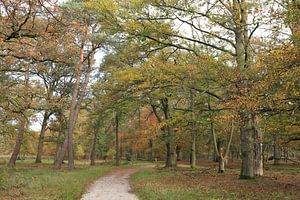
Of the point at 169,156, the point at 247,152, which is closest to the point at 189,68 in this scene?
the point at 247,152

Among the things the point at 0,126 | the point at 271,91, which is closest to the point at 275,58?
the point at 271,91

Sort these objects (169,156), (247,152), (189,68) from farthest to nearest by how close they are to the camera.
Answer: (169,156)
(247,152)
(189,68)

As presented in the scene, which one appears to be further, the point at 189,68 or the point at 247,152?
the point at 247,152

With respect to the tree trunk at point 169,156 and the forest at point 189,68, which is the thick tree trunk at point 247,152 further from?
the tree trunk at point 169,156

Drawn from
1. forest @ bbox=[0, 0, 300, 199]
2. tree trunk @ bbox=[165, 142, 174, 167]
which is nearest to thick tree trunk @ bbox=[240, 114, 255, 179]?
forest @ bbox=[0, 0, 300, 199]

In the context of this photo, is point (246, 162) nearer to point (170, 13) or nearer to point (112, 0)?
point (170, 13)

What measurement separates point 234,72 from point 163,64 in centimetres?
410

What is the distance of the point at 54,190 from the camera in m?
12.6

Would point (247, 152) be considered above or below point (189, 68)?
below

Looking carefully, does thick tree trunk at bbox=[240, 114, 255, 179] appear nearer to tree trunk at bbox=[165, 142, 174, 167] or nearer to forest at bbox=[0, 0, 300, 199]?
forest at bbox=[0, 0, 300, 199]

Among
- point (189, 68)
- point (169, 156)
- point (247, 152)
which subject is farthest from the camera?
point (169, 156)

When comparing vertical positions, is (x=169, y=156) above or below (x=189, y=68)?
below

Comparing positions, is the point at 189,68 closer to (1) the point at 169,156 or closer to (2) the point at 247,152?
(2) the point at 247,152

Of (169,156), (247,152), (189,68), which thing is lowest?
(169,156)
